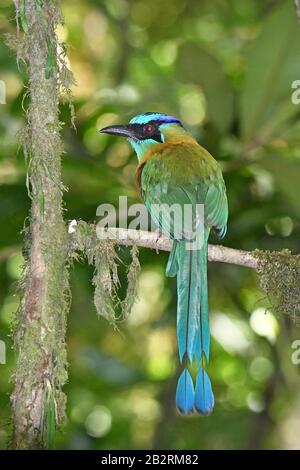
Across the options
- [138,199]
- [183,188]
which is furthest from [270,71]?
[183,188]

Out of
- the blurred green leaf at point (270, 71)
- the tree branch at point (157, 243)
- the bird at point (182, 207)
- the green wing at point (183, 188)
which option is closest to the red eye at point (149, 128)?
the bird at point (182, 207)

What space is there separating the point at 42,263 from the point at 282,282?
804mm

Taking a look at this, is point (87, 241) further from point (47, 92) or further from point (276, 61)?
point (276, 61)

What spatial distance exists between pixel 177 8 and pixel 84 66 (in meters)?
0.72

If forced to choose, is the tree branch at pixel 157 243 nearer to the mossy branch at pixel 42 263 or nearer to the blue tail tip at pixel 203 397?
the mossy branch at pixel 42 263

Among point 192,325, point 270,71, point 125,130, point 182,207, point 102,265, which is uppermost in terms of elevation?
point 270,71

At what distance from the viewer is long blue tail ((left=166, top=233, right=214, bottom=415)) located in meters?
2.09

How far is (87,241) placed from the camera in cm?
218

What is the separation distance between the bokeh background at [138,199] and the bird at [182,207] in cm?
31

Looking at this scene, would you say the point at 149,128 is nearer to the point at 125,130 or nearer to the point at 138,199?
the point at 125,130

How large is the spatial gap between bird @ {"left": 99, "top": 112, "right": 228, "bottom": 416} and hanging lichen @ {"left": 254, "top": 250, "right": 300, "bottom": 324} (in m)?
0.20

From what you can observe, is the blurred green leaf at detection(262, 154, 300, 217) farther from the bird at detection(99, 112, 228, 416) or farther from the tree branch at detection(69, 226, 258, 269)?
the tree branch at detection(69, 226, 258, 269)

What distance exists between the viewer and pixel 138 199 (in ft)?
11.2

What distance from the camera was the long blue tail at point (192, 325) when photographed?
209 cm
